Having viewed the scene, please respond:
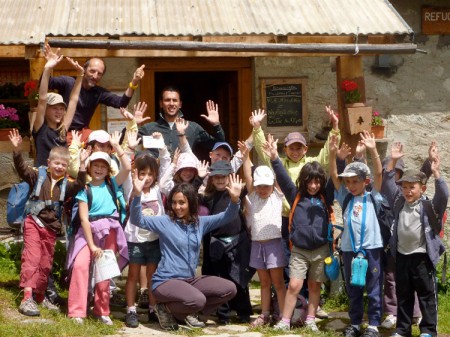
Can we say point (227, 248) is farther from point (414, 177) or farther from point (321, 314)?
point (414, 177)

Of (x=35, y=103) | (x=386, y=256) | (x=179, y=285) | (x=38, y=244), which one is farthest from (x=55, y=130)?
(x=386, y=256)

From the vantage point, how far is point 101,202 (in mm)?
7152

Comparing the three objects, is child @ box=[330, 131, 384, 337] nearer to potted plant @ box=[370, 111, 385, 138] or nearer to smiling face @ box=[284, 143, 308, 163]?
smiling face @ box=[284, 143, 308, 163]

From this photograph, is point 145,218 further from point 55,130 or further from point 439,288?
point 439,288

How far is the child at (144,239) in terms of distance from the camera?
23.8 ft

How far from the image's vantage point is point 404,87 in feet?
33.2

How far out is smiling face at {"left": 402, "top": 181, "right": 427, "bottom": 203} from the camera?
6996 millimetres

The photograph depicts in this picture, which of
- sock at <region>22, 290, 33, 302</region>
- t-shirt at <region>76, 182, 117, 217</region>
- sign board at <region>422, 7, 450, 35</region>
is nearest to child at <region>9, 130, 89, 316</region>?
sock at <region>22, 290, 33, 302</region>

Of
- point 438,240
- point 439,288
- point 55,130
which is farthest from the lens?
point 439,288

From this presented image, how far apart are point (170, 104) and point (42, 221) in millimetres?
1557

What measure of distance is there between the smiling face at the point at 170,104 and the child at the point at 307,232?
112 centimetres

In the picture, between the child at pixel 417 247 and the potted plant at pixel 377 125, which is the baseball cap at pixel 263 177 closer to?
the child at pixel 417 247

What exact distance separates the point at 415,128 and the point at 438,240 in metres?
3.36

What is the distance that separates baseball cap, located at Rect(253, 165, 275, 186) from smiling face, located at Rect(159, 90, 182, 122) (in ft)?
3.61
